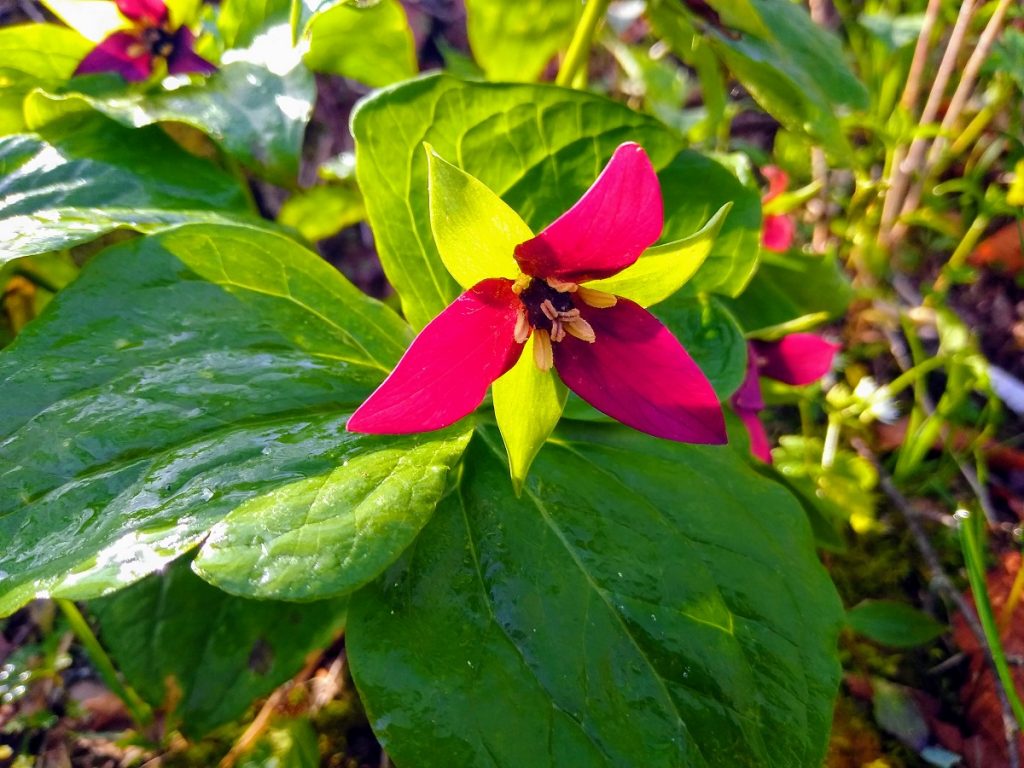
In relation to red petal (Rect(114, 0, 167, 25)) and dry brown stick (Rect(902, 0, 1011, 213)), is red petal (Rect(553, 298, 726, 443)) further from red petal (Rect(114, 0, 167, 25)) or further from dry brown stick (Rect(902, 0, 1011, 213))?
dry brown stick (Rect(902, 0, 1011, 213))

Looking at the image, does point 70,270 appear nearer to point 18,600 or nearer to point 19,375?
point 19,375

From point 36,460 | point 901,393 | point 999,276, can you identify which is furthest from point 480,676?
point 999,276

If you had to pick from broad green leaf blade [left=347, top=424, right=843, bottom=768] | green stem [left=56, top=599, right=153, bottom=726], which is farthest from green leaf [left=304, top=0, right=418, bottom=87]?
green stem [left=56, top=599, right=153, bottom=726]

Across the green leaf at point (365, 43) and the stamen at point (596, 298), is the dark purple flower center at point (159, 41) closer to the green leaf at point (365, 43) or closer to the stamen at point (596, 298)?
the green leaf at point (365, 43)

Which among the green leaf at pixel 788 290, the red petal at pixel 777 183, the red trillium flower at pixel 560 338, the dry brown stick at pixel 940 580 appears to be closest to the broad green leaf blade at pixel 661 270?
the red trillium flower at pixel 560 338

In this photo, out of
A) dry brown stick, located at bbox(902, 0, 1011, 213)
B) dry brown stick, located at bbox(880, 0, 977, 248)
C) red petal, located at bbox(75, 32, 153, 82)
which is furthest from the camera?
dry brown stick, located at bbox(880, 0, 977, 248)

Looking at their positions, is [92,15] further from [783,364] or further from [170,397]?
[783,364]
